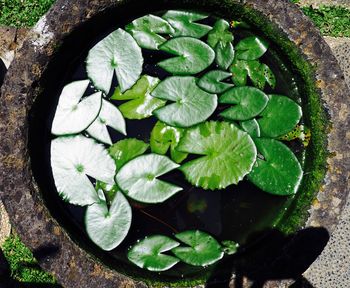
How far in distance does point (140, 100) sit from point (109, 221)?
0.67m

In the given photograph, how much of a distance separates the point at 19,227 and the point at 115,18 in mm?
1219

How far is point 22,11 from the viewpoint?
10.6 ft

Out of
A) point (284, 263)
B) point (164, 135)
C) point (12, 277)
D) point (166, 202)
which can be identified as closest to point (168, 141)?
point (164, 135)

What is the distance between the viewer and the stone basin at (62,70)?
2.48m

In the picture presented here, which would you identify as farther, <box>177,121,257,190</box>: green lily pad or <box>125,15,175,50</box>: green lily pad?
<box>125,15,175,50</box>: green lily pad

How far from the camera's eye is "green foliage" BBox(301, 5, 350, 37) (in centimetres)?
323

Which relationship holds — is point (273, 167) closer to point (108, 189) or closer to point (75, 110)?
point (108, 189)

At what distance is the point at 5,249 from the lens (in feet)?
10.4

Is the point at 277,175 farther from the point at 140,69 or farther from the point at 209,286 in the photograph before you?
the point at 140,69

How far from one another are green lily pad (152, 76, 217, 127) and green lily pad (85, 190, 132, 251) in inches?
19.6

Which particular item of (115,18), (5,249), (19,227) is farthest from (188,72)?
(5,249)

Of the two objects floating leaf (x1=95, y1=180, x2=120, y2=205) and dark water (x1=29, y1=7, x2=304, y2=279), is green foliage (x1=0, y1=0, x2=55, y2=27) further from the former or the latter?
floating leaf (x1=95, y1=180, x2=120, y2=205)

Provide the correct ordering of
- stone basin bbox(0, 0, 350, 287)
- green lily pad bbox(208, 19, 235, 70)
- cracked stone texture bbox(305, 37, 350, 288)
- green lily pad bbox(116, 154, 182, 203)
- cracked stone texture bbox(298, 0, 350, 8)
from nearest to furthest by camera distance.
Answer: stone basin bbox(0, 0, 350, 287)
green lily pad bbox(116, 154, 182, 203)
green lily pad bbox(208, 19, 235, 70)
cracked stone texture bbox(305, 37, 350, 288)
cracked stone texture bbox(298, 0, 350, 8)

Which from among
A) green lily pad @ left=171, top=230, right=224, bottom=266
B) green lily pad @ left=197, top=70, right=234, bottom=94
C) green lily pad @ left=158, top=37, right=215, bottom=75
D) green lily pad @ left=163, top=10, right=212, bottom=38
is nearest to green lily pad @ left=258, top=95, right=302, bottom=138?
green lily pad @ left=197, top=70, right=234, bottom=94
